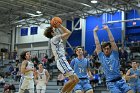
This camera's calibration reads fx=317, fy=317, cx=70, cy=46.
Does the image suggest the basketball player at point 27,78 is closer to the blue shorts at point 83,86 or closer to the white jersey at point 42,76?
the blue shorts at point 83,86

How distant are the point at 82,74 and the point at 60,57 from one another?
198 cm

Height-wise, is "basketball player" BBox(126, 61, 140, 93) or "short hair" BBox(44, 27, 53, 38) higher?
"short hair" BBox(44, 27, 53, 38)

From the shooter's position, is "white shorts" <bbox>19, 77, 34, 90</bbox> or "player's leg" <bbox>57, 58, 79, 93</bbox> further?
"white shorts" <bbox>19, 77, 34, 90</bbox>

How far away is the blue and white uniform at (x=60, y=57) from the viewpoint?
8062 mm

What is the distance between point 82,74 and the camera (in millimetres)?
9898

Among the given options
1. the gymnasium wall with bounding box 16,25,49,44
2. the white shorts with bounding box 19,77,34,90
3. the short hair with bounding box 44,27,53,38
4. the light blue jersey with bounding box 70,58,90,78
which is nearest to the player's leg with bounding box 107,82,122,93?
the short hair with bounding box 44,27,53,38

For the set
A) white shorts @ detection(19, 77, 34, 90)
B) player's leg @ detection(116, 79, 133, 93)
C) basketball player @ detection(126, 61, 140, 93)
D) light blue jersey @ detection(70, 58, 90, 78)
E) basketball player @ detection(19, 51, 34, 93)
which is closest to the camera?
player's leg @ detection(116, 79, 133, 93)

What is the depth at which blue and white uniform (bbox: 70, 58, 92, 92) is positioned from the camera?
31.6 feet

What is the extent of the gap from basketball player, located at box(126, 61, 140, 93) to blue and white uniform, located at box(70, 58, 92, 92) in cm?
300

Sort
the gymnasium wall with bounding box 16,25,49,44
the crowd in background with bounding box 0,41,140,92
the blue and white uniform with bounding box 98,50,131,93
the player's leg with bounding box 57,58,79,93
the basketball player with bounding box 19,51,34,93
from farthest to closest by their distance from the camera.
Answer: the gymnasium wall with bounding box 16,25,49,44 < the crowd in background with bounding box 0,41,140,92 < the basketball player with bounding box 19,51,34,93 < the player's leg with bounding box 57,58,79,93 < the blue and white uniform with bounding box 98,50,131,93

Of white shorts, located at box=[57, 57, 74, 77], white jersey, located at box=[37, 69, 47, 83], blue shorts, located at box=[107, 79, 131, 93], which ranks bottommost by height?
white jersey, located at box=[37, 69, 47, 83]

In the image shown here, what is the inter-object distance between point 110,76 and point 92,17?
2549cm

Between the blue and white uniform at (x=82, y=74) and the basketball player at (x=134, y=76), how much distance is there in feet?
9.86

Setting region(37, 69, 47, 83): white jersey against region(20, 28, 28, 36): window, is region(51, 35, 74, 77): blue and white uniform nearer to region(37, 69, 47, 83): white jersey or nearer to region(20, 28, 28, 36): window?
region(37, 69, 47, 83): white jersey
